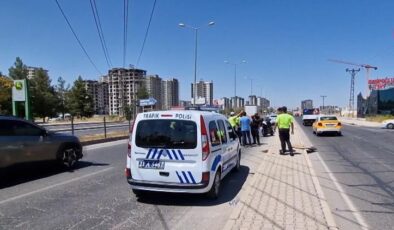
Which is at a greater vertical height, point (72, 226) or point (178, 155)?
point (178, 155)

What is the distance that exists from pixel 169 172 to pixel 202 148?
2.42ft

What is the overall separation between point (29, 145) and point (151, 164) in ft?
14.4

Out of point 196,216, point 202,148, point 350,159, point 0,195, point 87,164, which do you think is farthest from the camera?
point 350,159

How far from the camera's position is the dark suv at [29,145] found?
32.7ft

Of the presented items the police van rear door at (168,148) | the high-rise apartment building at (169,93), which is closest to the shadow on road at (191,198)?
the police van rear door at (168,148)

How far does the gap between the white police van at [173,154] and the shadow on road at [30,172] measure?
A: 376 centimetres

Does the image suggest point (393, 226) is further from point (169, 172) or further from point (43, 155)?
point (43, 155)

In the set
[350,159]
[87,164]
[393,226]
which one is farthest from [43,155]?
[350,159]

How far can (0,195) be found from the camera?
8547 mm

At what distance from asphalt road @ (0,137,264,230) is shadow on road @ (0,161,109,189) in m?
0.03

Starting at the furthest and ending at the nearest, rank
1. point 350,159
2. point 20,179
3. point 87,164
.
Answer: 1. point 350,159
2. point 87,164
3. point 20,179

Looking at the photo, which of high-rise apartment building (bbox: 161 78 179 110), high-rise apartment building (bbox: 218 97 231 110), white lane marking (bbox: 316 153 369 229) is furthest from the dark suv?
high-rise apartment building (bbox: 161 78 179 110)

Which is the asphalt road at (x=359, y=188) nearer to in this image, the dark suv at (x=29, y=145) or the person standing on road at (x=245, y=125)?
the person standing on road at (x=245, y=125)

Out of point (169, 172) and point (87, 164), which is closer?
point (169, 172)
